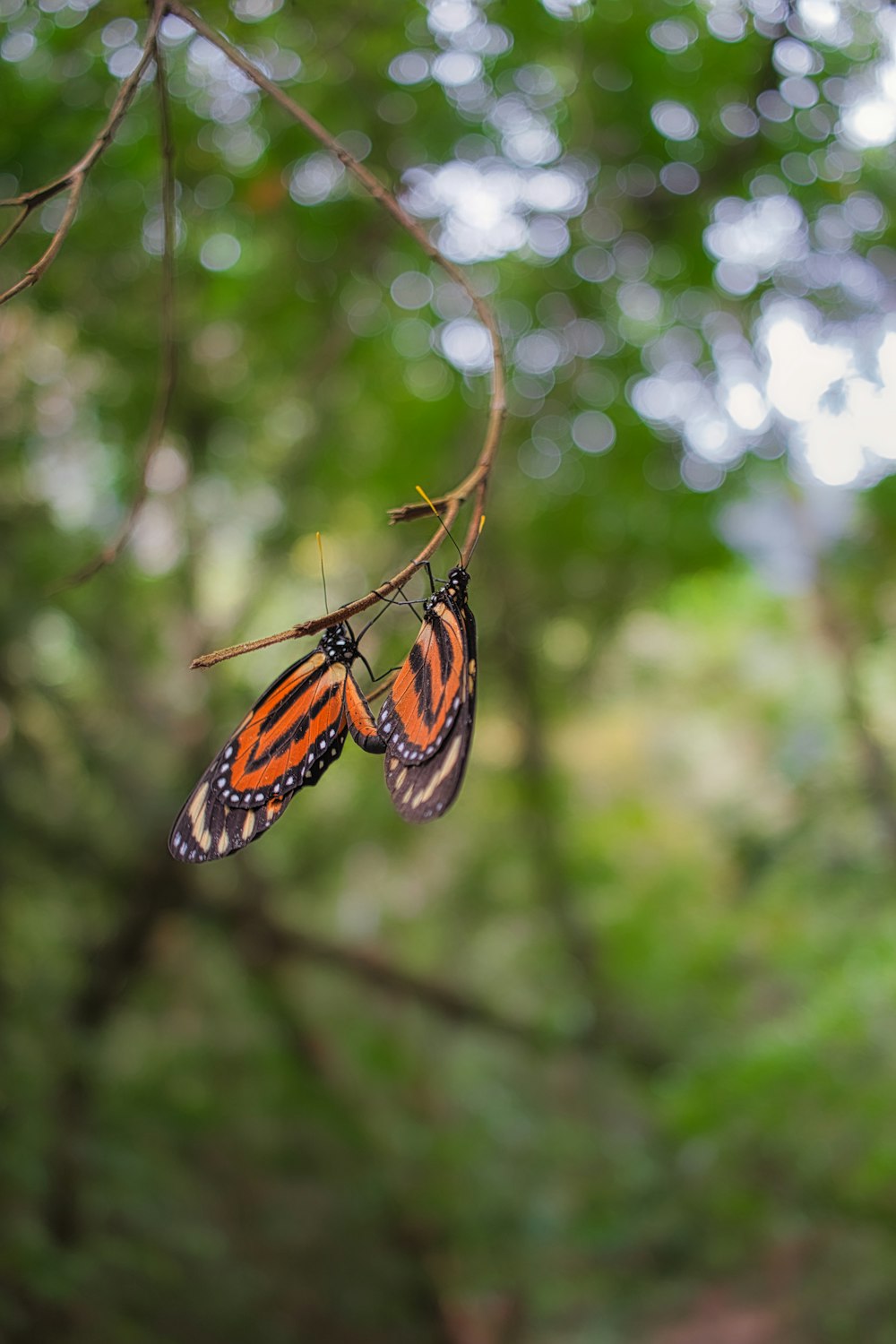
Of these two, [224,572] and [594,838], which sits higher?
[224,572]

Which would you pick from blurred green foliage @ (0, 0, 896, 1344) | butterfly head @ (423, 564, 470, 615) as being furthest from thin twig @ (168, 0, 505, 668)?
blurred green foliage @ (0, 0, 896, 1344)

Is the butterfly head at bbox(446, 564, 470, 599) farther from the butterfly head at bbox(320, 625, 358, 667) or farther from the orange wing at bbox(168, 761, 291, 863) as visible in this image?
the orange wing at bbox(168, 761, 291, 863)

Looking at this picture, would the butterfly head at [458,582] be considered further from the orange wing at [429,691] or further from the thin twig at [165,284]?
the thin twig at [165,284]

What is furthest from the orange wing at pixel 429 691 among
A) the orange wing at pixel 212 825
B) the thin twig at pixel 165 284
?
the thin twig at pixel 165 284

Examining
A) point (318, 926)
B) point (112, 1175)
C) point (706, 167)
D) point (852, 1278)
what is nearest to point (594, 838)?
point (318, 926)

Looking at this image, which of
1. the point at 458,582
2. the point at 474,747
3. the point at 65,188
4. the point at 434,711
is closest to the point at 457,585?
the point at 458,582

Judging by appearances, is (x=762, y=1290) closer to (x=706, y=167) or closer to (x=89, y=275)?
(x=706, y=167)
